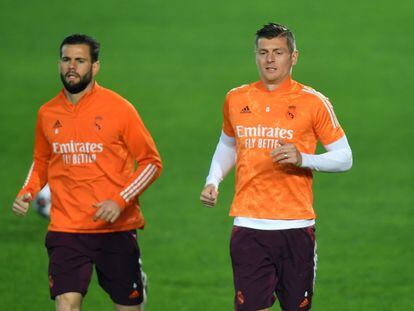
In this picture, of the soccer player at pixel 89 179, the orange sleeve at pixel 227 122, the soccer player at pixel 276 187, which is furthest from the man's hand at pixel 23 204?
the orange sleeve at pixel 227 122

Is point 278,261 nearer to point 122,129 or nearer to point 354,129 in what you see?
point 122,129

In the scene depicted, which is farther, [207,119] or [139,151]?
[207,119]

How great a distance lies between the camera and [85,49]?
8.82m

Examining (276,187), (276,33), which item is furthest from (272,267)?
(276,33)

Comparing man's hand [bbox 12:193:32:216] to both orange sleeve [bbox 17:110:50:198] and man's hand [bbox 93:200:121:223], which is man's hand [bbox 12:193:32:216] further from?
man's hand [bbox 93:200:121:223]

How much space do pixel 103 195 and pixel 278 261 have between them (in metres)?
1.28

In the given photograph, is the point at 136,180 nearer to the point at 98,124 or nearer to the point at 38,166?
the point at 98,124

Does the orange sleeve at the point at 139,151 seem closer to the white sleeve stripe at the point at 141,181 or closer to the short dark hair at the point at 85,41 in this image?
the white sleeve stripe at the point at 141,181

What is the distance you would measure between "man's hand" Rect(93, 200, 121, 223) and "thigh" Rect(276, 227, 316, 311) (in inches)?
43.7

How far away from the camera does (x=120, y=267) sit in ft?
29.1

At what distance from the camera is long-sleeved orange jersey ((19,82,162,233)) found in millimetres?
8789


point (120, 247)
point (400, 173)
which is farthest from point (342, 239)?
point (120, 247)

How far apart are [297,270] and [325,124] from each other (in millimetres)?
955

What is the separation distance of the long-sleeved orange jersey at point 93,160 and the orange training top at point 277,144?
0.73m
